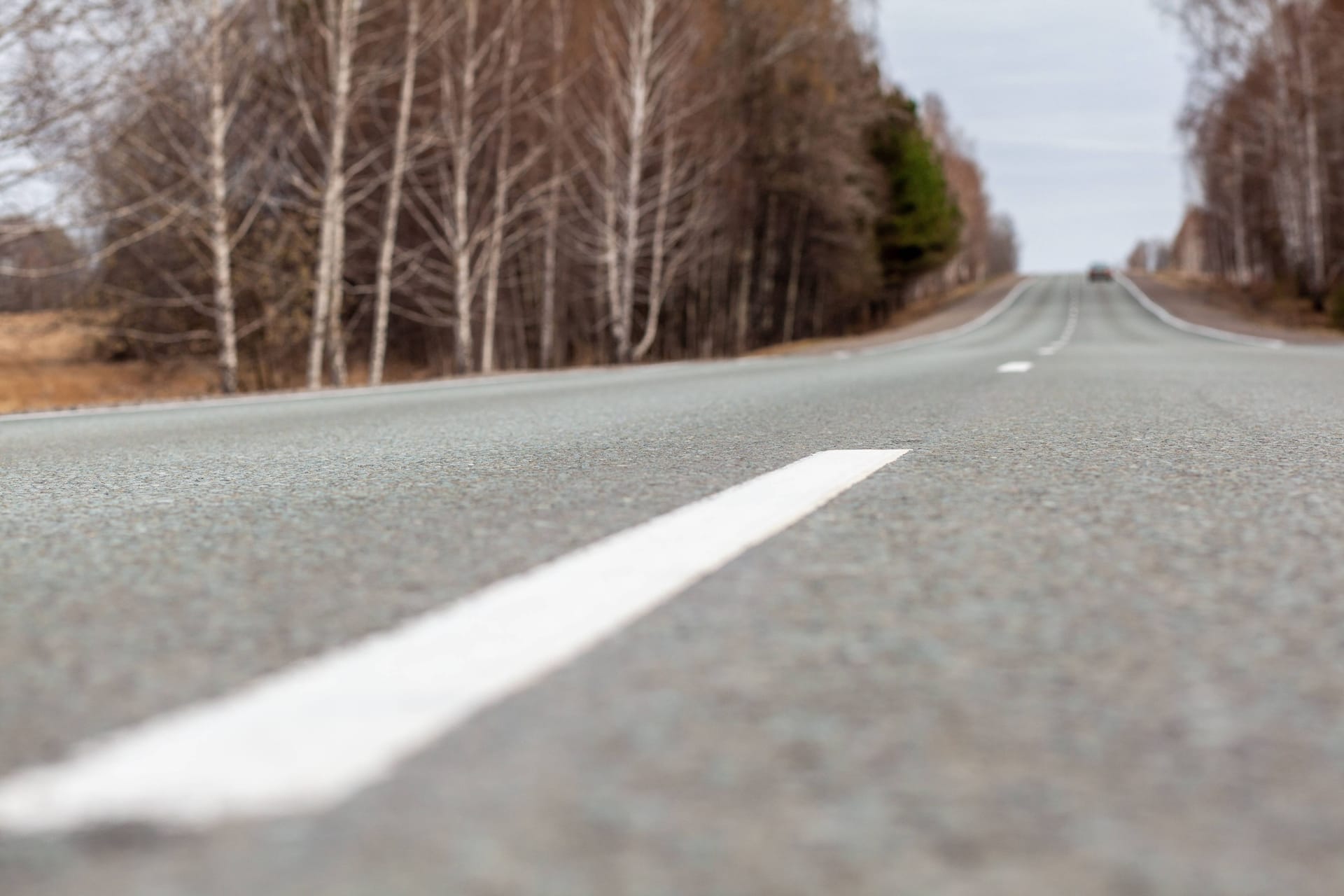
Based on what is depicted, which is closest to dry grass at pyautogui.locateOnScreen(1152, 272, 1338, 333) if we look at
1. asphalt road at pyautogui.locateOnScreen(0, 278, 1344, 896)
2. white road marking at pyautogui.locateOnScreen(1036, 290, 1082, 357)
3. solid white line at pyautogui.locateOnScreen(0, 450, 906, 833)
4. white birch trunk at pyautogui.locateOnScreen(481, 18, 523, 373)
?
white road marking at pyautogui.locateOnScreen(1036, 290, 1082, 357)

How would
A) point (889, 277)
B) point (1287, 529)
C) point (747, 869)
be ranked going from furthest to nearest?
point (889, 277) < point (1287, 529) < point (747, 869)

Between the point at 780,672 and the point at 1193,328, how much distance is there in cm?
3869

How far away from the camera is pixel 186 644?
5.37 feet

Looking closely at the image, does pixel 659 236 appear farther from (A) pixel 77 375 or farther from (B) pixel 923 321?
(B) pixel 923 321

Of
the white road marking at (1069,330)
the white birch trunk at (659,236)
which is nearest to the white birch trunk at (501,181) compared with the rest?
the white birch trunk at (659,236)

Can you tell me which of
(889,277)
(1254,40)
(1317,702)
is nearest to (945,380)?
(1317,702)

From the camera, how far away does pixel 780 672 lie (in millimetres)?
1450

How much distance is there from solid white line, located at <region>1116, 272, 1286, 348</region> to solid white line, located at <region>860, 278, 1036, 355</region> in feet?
18.0

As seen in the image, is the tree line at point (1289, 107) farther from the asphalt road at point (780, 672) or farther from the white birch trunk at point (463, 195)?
the asphalt road at point (780, 672)

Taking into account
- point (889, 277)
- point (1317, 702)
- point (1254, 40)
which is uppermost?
point (1254, 40)

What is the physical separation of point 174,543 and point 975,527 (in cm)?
157

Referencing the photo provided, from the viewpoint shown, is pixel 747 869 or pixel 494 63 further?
pixel 494 63

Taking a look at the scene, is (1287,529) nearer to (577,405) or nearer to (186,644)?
(186,644)

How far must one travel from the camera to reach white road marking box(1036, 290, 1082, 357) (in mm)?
15150
